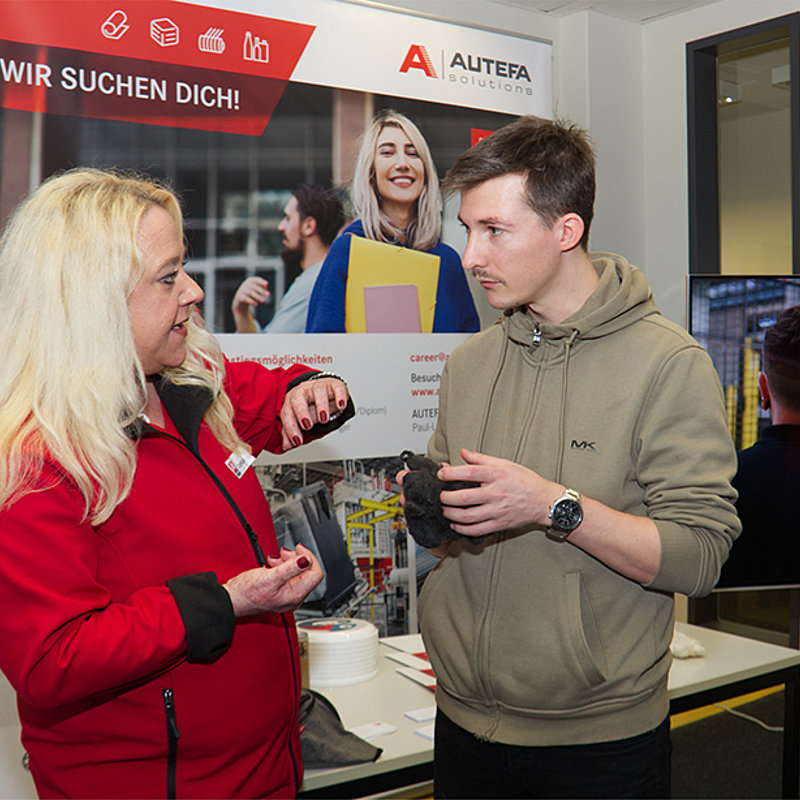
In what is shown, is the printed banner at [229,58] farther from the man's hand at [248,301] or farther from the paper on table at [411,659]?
the paper on table at [411,659]

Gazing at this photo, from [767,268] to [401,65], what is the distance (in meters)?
1.89

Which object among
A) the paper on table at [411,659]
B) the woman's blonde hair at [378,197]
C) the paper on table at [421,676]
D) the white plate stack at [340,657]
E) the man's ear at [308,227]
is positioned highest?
the woman's blonde hair at [378,197]

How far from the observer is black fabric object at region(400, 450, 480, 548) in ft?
4.76

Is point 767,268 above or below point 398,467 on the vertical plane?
above

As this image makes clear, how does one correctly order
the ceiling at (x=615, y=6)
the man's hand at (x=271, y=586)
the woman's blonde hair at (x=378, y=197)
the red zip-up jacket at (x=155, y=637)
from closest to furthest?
the red zip-up jacket at (x=155, y=637)
the man's hand at (x=271, y=586)
the woman's blonde hair at (x=378, y=197)
the ceiling at (x=615, y=6)

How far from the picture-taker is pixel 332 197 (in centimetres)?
303

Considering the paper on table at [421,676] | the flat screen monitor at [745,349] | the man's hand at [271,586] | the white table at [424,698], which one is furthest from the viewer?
the flat screen monitor at [745,349]

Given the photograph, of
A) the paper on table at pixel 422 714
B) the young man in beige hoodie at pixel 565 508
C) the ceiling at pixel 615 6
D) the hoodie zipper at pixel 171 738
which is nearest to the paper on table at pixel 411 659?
the paper on table at pixel 422 714

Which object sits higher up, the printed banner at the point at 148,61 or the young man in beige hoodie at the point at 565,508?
the printed banner at the point at 148,61

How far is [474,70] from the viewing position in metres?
3.26

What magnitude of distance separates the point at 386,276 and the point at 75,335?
71.3 inches

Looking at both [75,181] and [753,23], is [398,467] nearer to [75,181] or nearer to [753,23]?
[75,181]

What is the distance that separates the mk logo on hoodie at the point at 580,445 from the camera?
1.50 metres

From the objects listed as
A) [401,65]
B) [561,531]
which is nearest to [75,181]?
[561,531]
